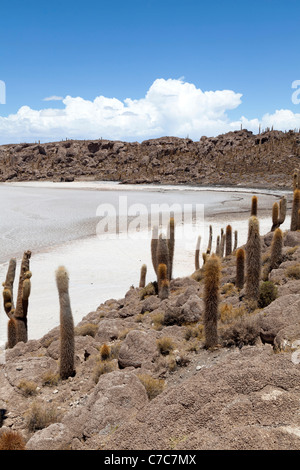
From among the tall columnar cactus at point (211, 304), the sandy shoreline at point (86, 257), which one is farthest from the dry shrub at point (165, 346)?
the sandy shoreline at point (86, 257)

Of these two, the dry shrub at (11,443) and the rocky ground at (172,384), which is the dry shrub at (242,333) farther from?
the dry shrub at (11,443)

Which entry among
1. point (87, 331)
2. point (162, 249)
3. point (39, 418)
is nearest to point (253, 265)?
point (162, 249)

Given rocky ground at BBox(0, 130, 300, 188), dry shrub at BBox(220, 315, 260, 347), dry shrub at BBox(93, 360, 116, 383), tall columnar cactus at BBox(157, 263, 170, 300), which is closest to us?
dry shrub at BBox(220, 315, 260, 347)

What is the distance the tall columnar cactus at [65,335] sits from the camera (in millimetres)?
8086

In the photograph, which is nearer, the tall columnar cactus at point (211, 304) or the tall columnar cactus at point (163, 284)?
the tall columnar cactus at point (211, 304)

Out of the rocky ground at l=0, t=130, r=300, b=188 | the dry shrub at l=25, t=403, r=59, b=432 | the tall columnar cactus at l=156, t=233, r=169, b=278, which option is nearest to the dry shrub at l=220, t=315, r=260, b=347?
the dry shrub at l=25, t=403, r=59, b=432

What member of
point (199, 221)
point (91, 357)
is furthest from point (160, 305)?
point (199, 221)

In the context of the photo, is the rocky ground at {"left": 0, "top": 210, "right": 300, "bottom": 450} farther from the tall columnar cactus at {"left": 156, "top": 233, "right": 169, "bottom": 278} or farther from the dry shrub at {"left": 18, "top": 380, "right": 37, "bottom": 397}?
the tall columnar cactus at {"left": 156, "top": 233, "right": 169, "bottom": 278}

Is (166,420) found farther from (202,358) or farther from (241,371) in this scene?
(202,358)

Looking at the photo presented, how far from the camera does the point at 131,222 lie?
37156mm

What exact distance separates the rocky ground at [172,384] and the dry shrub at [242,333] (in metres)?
0.02

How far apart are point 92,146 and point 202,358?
12652 centimetres

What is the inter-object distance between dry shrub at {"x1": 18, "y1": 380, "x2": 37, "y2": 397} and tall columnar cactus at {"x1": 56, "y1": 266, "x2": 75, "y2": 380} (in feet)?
2.46

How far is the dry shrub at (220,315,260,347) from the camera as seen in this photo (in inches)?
265
